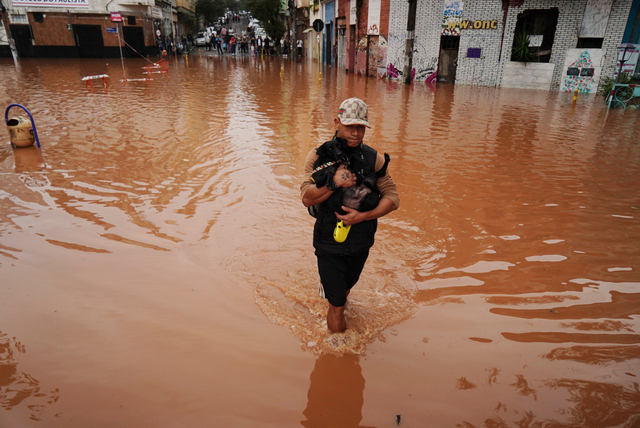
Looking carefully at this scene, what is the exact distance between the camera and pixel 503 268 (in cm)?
457

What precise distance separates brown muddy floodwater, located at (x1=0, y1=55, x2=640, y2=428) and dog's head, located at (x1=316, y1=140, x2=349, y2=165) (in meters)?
1.57

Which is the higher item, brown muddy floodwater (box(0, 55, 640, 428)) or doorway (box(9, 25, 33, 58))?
doorway (box(9, 25, 33, 58))

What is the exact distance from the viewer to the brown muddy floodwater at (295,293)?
9.50 feet

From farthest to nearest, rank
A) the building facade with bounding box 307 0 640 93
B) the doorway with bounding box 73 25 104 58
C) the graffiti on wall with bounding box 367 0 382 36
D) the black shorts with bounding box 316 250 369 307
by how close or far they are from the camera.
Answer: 1. the doorway with bounding box 73 25 104 58
2. the graffiti on wall with bounding box 367 0 382 36
3. the building facade with bounding box 307 0 640 93
4. the black shorts with bounding box 316 250 369 307

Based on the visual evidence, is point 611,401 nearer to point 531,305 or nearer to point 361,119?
point 531,305

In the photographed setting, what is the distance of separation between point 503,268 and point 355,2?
25.0 metres

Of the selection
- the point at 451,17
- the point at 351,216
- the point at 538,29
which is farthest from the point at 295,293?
the point at 538,29

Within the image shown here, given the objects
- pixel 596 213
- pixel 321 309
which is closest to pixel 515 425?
pixel 321 309

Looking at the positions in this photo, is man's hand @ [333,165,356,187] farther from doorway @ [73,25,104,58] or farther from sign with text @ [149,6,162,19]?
sign with text @ [149,6,162,19]

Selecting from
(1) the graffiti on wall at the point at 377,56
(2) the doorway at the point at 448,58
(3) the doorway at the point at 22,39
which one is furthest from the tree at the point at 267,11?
(2) the doorway at the point at 448,58

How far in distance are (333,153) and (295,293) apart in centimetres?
180

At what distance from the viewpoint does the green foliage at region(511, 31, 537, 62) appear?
20.2 metres

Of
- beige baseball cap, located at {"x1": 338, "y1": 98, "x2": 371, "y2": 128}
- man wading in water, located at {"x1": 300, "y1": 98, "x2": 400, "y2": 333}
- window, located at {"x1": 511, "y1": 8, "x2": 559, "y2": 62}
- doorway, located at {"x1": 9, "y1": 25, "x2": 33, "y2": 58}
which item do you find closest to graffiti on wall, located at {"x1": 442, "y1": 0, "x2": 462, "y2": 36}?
window, located at {"x1": 511, "y1": 8, "x2": 559, "y2": 62}

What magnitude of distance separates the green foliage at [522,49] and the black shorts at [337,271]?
2129cm
